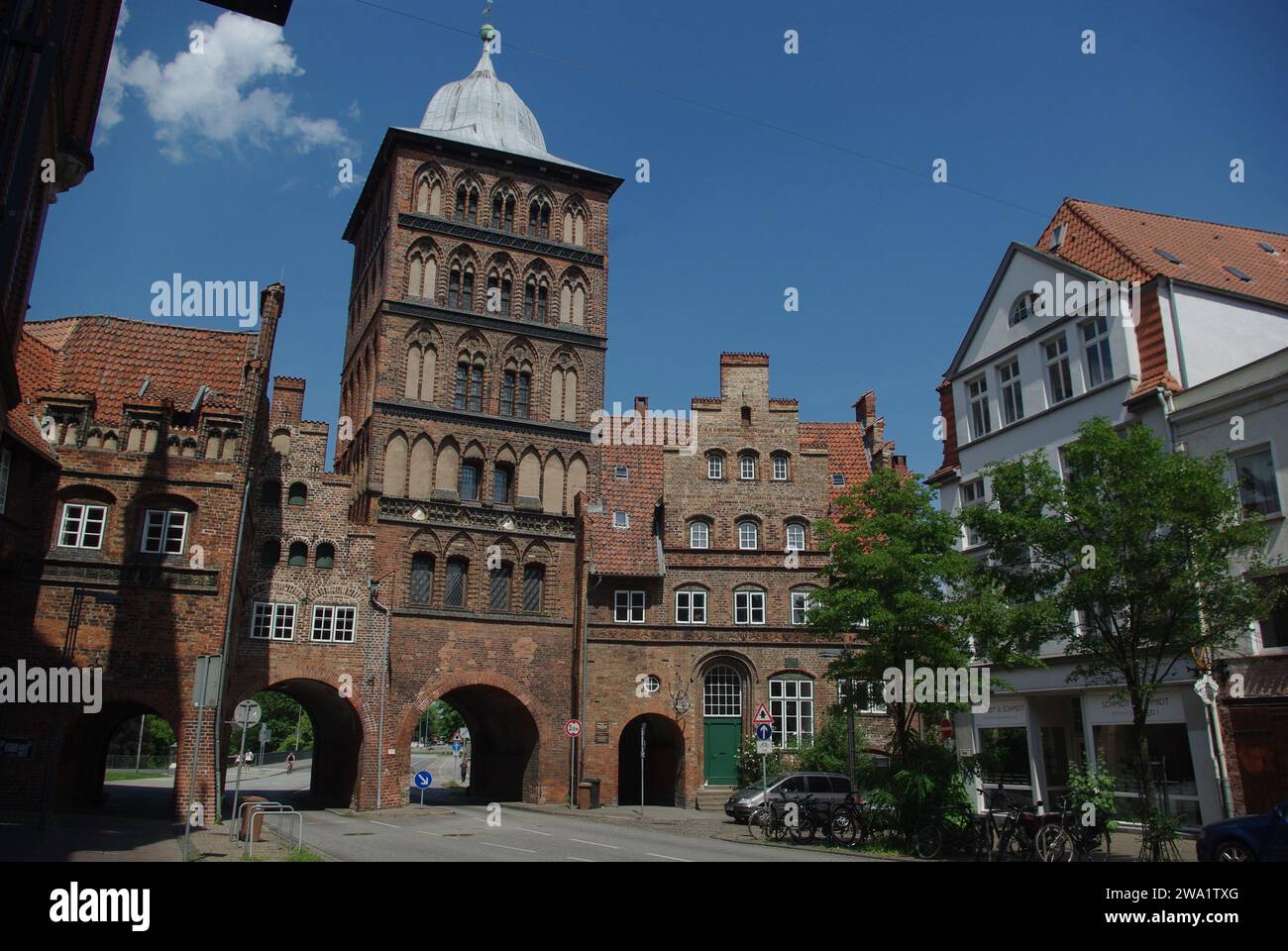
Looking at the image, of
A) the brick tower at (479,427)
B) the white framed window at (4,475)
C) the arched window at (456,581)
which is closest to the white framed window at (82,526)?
the white framed window at (4,475)

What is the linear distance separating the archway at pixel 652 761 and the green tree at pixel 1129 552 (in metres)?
19.8

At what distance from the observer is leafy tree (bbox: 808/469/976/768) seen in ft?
69.9

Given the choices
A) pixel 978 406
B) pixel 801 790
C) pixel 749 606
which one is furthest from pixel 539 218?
pixel 801 790

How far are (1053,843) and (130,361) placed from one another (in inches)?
1130

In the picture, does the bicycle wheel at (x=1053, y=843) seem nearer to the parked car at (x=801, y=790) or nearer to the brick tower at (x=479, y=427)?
the parked car at (x=801, y=790)

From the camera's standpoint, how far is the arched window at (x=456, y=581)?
119 feet

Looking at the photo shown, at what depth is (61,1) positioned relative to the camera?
14.2 m

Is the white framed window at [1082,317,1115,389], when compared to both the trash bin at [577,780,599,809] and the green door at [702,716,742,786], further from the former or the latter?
the trash bin at [577,780,599,809]
